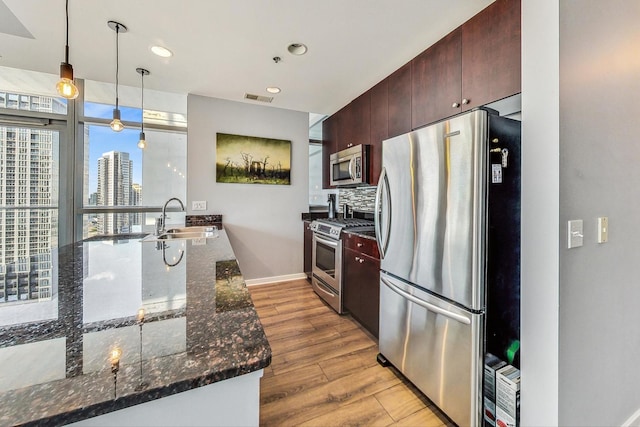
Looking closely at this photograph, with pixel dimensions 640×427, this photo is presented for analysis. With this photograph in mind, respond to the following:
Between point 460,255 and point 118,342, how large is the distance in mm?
1411

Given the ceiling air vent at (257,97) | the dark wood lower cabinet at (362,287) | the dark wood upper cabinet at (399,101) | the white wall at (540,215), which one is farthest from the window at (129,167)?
the white wall at (540,215)

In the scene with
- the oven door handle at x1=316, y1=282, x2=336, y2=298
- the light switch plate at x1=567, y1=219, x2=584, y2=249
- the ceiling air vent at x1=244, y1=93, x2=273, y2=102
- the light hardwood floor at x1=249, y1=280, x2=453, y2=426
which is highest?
the ceiling air vent at x1=244, y1=93, x2=273, y2=102

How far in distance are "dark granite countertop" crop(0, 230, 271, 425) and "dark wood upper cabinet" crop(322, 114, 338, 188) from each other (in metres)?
2.86

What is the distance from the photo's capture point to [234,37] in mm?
2053

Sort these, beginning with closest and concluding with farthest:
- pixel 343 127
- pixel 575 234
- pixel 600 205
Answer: pixel 575 234
pixel 600 205
pixel 343 127

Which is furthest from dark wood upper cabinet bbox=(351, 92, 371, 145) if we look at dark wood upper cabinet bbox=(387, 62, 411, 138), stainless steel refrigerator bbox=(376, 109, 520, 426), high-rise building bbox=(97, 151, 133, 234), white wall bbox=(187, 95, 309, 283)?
high-rise building bbox=(97, 151, 133, 234)

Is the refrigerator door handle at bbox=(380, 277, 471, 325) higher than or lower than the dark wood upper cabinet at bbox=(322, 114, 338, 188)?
lower

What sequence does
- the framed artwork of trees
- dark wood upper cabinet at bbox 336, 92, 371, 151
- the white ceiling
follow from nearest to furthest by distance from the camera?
the white ceiling < dark wood upper cabinet at bbox 336, 92, 371, 151 < the framed artwork of trees

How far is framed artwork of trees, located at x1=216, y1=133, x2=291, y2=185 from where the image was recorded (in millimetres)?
3404

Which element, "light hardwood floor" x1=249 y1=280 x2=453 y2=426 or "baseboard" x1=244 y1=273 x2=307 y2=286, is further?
"baseboard" x1=244 y1=273 x2=307 y2=286

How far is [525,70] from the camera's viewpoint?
1172mm

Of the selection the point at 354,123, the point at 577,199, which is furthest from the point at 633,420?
the point at 354,123

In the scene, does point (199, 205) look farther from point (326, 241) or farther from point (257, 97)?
point (326, 241)

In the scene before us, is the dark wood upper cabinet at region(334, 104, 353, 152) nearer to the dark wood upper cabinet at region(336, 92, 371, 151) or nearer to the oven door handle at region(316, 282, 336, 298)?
the dark wood upper cabinet at region(336, 92, 371, 151)
